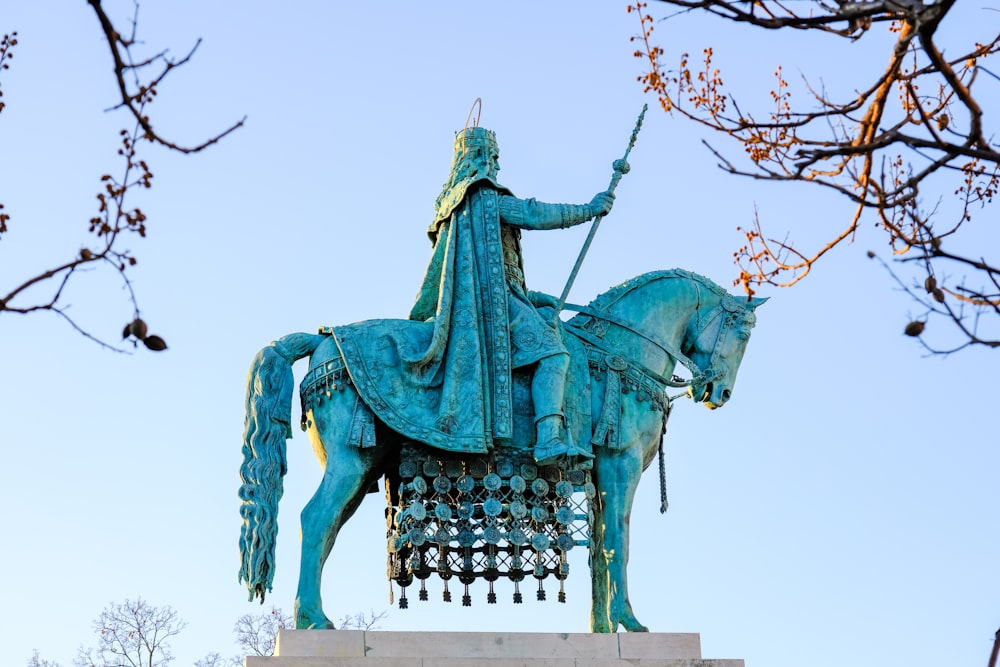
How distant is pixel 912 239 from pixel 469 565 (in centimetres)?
692

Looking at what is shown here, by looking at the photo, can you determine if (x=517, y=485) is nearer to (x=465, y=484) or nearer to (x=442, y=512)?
(x=465, y=484)

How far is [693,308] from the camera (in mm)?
15953

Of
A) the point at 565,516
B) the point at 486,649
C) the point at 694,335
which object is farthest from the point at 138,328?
the point at 694,335

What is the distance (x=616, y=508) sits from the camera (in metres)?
15.3

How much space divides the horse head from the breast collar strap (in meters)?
0.04

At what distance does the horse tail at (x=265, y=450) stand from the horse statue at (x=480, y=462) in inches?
0.4

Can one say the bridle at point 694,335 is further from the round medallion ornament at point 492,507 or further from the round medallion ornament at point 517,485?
the round medallion ornament at point 492,507

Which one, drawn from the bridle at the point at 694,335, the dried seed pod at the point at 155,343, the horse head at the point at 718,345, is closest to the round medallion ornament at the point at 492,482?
the bridle at the point at 694,335

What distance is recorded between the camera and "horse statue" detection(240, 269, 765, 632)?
1493cm

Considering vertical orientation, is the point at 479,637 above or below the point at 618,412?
below

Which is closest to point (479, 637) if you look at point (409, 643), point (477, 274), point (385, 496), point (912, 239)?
point (409, 643)

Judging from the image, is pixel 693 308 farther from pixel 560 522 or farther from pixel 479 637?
pixel 479 637

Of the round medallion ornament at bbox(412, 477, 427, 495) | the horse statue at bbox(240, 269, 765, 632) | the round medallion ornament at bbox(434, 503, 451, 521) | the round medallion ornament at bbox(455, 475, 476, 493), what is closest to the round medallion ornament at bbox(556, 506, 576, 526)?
the horse statue at bbox(240, 269, 765, 632)

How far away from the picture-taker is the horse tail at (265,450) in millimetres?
14781
